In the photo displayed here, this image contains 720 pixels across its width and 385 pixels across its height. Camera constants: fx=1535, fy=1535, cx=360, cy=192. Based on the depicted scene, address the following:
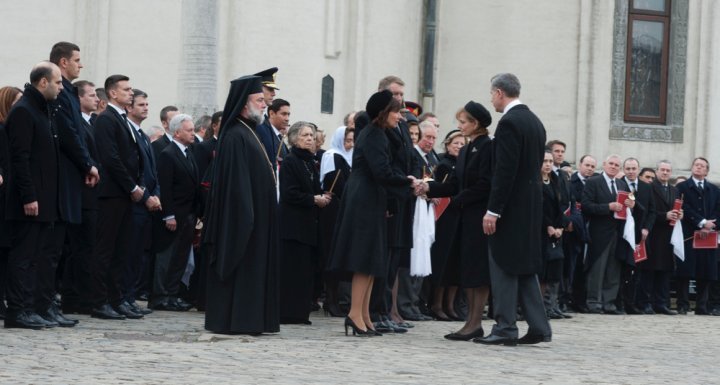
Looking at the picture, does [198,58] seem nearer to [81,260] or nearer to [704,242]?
[704,242]

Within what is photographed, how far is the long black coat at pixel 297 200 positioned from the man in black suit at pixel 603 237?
586 cm

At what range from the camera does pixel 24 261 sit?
11.9 meters

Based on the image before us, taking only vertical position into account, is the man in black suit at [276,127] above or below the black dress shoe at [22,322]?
above

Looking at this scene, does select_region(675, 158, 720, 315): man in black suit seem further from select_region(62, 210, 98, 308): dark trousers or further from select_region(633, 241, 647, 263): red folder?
select_region(62, 210, 98, 308): dark trousers

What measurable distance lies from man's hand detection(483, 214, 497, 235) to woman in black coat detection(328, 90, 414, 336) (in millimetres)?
782

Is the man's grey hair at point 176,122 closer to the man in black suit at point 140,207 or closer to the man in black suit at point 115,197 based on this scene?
the man in black suit at point 140,207

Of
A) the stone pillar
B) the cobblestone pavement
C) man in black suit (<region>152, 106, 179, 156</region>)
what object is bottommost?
the cobblestone pavement

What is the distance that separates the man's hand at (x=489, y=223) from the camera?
481 inches

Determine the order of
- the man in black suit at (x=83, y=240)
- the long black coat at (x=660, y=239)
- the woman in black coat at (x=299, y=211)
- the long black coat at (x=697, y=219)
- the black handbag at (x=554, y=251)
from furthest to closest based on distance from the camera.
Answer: the long black coat at (x=697, y=219)
the long black coat at (x=660, y=239)
the black handbag at (x=554, y=251)
the woman in black coat at (x=299, y=211)
the man in black suit at (x=83, y=240)

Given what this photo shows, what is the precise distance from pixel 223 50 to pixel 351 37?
8.12 feet

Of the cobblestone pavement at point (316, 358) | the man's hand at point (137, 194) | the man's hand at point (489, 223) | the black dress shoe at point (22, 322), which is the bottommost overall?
the cobblestone pavement at point (316, 358)

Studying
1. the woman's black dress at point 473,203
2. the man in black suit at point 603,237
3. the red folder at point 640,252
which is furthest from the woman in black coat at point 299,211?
the red folder at point 640,252

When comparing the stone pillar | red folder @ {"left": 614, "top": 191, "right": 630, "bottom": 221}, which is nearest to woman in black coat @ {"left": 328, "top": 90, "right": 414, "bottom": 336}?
red folder @ {"left": 614, "top": 191, "right": 630, "bottom": 221}

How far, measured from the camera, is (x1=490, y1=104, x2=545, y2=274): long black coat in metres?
12.2
